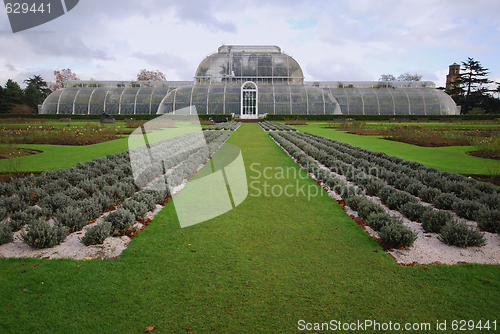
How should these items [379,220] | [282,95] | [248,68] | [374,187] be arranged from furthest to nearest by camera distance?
[248,68] → [282,95] → [374,187] → [379,220]

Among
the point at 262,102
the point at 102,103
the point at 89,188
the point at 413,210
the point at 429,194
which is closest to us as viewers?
the point at 413,210

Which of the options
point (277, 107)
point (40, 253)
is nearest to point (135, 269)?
point (40, 253)

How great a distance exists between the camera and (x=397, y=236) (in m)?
4.05

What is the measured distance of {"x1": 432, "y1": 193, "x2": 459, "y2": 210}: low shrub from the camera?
5605 mm

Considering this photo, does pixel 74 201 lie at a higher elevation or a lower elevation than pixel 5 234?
higher

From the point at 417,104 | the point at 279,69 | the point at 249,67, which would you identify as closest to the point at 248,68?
the point at 249,67

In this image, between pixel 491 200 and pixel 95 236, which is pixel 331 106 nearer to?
pixel 491 200

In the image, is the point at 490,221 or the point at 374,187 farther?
the point at 374,187

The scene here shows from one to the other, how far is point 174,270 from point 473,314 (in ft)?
10.5

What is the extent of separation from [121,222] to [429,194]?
6.12 metres

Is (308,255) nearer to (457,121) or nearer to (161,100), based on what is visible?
(457,121)

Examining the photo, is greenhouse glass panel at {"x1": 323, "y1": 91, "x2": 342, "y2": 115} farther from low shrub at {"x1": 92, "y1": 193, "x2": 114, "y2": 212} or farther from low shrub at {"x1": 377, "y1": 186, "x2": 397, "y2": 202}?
low shrub at {"x1": 92, "y1": 193, "x2": 114, "y2": 212}

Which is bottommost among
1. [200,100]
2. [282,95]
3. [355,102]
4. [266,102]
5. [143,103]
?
[355,102]

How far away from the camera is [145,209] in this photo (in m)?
5.21
